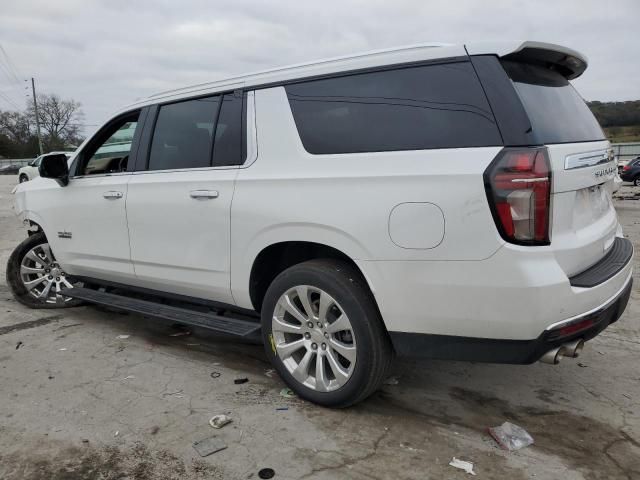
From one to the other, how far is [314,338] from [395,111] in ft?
4.40

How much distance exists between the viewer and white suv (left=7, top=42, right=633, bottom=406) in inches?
93.2

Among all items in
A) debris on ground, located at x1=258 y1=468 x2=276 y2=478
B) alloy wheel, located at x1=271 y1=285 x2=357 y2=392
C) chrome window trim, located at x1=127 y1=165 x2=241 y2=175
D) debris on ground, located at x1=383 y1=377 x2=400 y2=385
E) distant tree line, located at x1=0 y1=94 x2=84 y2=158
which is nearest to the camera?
debris on ground, located at x1=258 y1=468 x2=276 y2=478

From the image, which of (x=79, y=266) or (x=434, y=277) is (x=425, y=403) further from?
(x=79, y=266)

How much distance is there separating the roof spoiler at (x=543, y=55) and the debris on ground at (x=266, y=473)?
221cm

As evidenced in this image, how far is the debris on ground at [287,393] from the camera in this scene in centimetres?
325

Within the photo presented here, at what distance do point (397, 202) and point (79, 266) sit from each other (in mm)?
3259

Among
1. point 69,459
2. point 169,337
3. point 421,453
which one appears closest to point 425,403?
point 421,453

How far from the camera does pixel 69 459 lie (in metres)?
2.62

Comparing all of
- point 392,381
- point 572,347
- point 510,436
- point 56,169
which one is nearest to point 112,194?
point 56,169

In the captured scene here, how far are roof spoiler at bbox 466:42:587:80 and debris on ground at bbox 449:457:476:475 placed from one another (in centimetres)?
196

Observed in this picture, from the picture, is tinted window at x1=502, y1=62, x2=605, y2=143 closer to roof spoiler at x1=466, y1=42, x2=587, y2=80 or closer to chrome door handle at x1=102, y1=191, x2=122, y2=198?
roof spoiler at x1=466, y1=42, x2=587, y2=80

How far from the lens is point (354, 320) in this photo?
2.76m

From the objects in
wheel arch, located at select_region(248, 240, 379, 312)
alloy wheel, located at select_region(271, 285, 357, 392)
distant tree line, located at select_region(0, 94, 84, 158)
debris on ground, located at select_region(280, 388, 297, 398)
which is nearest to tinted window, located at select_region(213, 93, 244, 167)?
wheel arch, located at select_region(248, 240, 379, 312)

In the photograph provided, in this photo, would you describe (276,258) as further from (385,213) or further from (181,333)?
(181,333)
